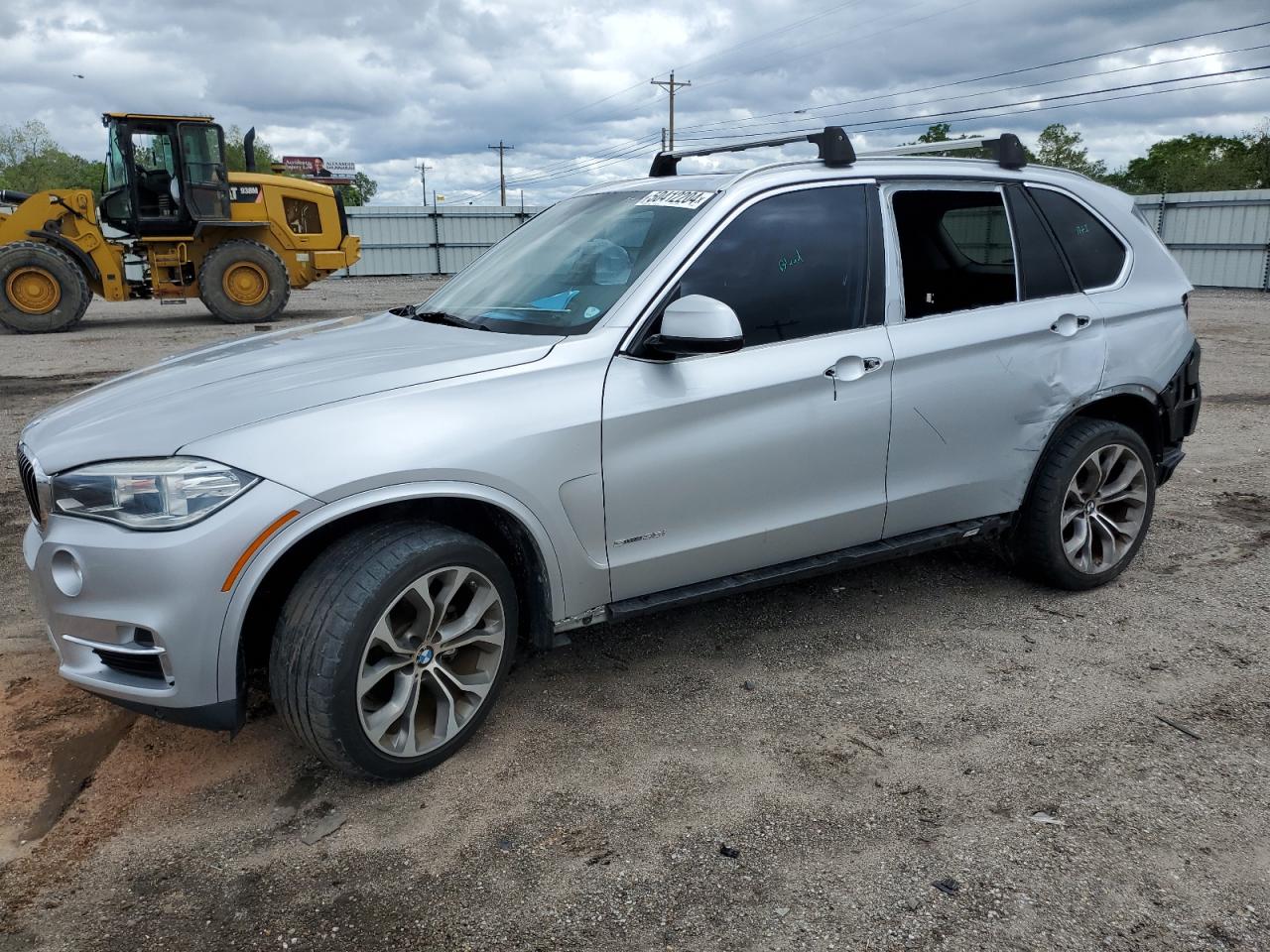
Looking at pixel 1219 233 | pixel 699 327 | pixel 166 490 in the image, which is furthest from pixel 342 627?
pixel 1219 233

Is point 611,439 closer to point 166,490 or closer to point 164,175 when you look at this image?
point 166,490

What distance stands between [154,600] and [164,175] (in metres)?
14.5

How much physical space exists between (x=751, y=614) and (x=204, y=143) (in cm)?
1392

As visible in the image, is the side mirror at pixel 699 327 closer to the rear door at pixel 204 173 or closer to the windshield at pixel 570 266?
the windshield at pixel 570 266

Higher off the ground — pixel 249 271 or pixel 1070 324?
pixel 249 271

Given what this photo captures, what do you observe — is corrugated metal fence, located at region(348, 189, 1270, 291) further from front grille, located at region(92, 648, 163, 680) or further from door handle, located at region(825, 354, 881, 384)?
front grille, located at region(92, 648, 163, 680)

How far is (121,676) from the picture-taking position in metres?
2.69

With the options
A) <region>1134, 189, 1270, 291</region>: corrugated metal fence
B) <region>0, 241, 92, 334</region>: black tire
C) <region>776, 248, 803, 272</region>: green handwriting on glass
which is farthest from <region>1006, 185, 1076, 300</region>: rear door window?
<region>1134, 189, 1270, 291</region>: corrugated metal fence

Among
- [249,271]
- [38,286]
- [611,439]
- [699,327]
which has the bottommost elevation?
[611,439]

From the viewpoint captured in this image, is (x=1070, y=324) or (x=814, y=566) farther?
(x=1070, y=324)

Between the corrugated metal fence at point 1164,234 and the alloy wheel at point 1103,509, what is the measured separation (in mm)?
15386

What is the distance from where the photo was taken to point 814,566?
11.9 ft

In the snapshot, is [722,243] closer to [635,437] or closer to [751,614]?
[635,437]

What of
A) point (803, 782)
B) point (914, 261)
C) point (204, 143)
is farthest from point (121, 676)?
point (204, 143)
